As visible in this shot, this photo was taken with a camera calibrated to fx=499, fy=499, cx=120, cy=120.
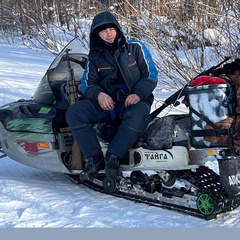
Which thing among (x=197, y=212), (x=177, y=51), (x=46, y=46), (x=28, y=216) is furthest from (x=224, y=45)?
(x=46, y=46)

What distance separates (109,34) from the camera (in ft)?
12.9

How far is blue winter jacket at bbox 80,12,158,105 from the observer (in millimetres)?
3881

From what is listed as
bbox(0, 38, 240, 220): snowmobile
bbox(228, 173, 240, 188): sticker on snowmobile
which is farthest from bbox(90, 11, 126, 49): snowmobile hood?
bbox(228, 173, 240, 188): sticker on snowmobile

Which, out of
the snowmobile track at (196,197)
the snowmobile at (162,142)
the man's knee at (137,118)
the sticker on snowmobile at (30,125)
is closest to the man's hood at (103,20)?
the snowmobile at (162,142)

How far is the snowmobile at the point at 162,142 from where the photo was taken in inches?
127

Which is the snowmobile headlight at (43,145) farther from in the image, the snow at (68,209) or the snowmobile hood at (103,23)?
the snowmobile hood at (103,23)

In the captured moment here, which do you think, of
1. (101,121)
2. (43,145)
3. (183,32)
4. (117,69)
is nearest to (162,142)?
(101,121)

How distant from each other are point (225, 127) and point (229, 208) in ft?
2.20

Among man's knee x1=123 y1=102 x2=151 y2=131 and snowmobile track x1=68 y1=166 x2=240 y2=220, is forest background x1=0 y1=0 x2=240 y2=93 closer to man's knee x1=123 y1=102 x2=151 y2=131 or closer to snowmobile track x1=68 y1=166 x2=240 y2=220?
man's knee x1=123 y1=102 x2=151 y2=131

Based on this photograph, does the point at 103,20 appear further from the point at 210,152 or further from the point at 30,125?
the point at 210,152

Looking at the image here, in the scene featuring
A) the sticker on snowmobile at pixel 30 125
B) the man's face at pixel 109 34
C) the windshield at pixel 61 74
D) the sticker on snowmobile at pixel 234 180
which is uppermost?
the man's face at pixel 109 34

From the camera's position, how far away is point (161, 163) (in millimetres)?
3621

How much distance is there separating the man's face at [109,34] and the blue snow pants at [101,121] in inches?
20.3

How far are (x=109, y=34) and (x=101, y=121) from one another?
2.27 ft
